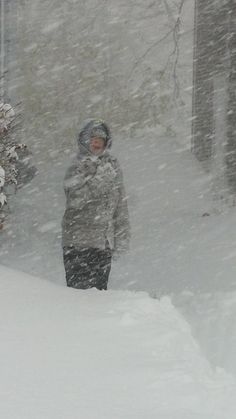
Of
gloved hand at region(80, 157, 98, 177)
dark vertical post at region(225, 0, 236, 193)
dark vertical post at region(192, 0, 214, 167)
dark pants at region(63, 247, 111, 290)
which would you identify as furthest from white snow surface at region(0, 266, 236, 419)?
dark vertical post at region(192, 0, 214, 167)

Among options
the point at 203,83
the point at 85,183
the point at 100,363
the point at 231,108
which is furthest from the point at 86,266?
the point at 203,83

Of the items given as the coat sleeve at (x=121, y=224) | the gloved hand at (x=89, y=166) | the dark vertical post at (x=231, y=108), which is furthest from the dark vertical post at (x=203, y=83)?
the gloved hand at (x=89, y=166)

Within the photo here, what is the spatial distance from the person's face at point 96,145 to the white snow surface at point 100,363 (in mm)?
1508

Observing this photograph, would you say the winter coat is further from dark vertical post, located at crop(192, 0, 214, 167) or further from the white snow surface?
dark vertical post, located at crop(192, 0, 214, 167)

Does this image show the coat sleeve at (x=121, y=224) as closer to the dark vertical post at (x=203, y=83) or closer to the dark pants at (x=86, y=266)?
the dark pants at (x=86, y=266)

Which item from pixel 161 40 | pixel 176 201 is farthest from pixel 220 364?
pixel 161 40

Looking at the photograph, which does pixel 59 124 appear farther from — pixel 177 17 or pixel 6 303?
pixel 6 303

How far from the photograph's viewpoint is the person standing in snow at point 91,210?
5512 mm

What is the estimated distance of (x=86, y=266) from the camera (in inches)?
219

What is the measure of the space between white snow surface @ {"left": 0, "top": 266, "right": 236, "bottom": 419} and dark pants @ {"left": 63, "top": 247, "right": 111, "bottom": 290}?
1.20 metres

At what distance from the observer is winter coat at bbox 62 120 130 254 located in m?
5.51

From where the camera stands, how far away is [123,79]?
13.0 m

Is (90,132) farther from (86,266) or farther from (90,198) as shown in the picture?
(86,266)

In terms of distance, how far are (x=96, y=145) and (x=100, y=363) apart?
2541 millimetres
